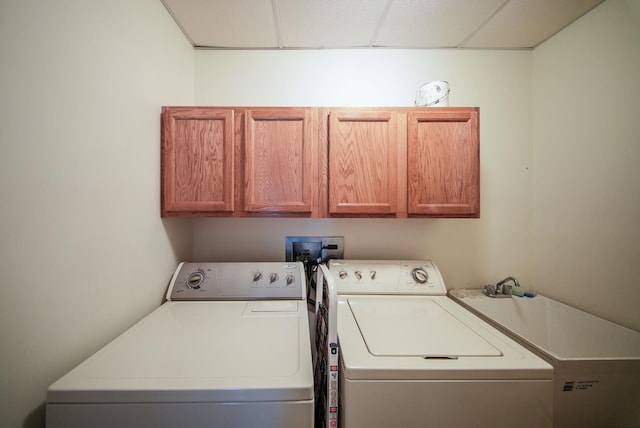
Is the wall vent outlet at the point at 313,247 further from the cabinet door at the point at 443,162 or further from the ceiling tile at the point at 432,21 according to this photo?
the ceiling tile at the point at 432,21

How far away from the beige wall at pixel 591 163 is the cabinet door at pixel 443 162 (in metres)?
0.66

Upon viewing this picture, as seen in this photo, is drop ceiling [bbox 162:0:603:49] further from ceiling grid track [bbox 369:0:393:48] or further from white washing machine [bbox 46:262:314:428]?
white washing machine [bbox 46:262:314:428]

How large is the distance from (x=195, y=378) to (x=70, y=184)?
2.60 ft

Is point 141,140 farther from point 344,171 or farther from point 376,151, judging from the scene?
point 376,151

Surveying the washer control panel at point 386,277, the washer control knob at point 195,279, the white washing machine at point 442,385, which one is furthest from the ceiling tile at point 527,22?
the washer control knob at point 195,279

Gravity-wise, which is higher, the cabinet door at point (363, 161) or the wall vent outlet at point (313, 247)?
the cabinet door at point (363, 161)

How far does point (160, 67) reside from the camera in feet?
4.06

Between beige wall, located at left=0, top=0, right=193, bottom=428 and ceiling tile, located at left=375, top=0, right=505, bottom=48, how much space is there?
4.53 ft

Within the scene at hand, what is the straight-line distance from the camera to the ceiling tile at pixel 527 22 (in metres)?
1.26

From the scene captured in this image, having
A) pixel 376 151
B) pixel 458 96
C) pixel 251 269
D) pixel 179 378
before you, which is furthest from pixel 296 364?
pixel 458 96

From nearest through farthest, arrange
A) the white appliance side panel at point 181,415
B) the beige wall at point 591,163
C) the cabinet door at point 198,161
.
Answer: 1. the white appliance side panel at point 181,415
2. the beige wall at point 591,163
3. the cabinet door at point 198,161

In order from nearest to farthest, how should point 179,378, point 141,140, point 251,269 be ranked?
point 179,378 → point 141,140 → point 251,269

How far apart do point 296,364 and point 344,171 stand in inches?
37.1

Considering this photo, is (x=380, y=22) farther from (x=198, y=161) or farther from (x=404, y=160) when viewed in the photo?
(x=198, y=161)
